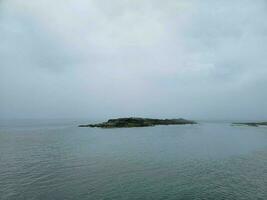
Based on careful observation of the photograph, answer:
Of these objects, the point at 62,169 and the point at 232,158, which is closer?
the point at 62,169

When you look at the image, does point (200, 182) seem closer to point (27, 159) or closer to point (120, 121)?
point (27, 159)

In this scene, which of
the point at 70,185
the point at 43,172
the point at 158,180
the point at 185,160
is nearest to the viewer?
the point at 70,185

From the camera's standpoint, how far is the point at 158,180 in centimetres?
4081

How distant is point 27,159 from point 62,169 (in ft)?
46.8

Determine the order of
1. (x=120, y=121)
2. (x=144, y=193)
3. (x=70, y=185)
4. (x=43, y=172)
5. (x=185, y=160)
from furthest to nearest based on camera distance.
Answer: (x=120, y=121) < (x=185, y=160) < (x=43, y=172) < (x=70, y=185) < (x=144, y=193)

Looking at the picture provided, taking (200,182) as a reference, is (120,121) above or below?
above

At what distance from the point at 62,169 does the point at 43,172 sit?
3.60 m

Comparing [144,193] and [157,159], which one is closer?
[144,193]

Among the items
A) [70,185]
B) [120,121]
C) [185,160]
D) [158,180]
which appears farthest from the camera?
[120,121]

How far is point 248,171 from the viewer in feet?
154

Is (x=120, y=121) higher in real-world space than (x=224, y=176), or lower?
higher

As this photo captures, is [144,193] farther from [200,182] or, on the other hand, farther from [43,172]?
[43,172]

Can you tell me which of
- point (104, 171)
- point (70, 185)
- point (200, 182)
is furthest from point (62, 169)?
point (200, 182)

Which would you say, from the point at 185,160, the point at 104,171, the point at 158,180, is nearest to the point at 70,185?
the point at 104,171
